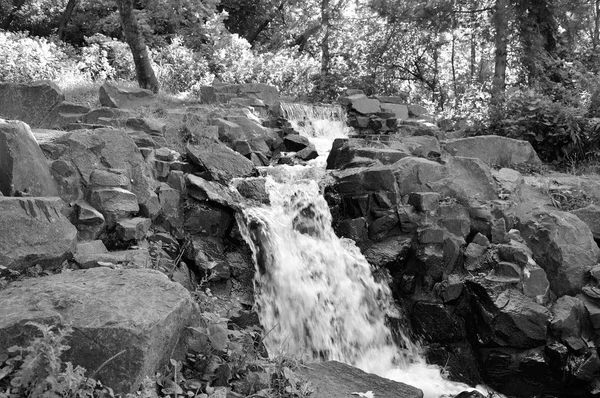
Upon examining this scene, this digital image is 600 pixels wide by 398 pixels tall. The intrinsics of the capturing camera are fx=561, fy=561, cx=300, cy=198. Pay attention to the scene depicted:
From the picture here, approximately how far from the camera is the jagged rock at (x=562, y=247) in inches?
274

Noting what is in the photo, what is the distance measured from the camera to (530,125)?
11234 mm

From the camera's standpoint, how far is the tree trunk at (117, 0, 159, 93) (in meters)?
11.7

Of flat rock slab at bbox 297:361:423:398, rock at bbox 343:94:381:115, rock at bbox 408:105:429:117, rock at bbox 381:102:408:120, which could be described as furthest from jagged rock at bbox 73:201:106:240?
rock at bbox 408:105:429:117

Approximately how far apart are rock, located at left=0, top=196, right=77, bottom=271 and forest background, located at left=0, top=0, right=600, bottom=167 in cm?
641

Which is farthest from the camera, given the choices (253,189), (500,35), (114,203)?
(500,35)

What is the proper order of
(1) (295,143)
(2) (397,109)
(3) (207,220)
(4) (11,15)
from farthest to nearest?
1. (4) (11,15)
2. (2) (397,109)
3. (1) (295,143)
4. (3) (207,220)

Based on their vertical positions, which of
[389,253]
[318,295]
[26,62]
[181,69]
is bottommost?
[318,295]

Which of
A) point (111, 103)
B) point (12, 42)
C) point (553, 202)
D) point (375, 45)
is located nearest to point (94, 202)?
point (111, 103)

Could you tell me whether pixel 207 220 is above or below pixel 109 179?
below

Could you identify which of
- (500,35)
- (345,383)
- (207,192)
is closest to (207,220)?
(207,192)

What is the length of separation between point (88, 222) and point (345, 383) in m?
2.92

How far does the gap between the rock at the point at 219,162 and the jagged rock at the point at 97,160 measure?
83cm

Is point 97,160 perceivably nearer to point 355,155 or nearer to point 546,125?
point 355,155

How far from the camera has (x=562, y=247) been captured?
7059 mm
